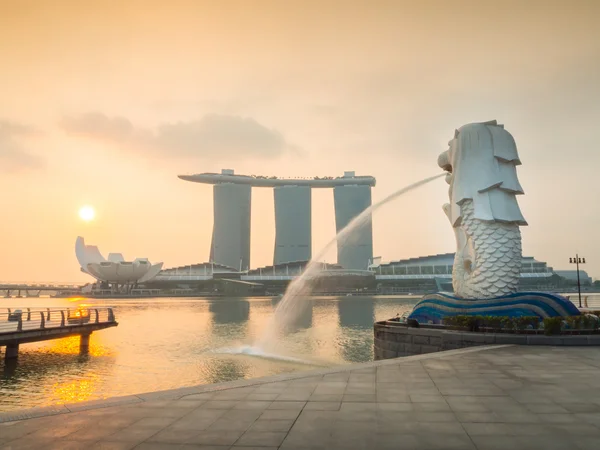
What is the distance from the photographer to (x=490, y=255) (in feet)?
70.7

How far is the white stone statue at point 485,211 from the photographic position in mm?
21438

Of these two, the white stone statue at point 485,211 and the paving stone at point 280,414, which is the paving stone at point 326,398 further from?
the white stone statue at point 485,211

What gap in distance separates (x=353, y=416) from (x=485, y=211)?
55.7 feet

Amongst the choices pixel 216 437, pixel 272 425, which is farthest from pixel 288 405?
pixel 216 437

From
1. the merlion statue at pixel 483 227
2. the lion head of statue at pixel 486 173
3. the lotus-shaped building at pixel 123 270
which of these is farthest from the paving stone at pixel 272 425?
the lotus-shaped building at pixel 123 270

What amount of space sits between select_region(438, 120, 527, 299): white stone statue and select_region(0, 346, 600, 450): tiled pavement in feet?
36.3

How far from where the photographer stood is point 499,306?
19641 mm

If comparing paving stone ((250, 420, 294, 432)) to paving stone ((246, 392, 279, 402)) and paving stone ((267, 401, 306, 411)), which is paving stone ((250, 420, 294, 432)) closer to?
paving stone ((267, 401, 306, 411))

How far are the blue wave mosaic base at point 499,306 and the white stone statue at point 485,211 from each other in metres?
1.25

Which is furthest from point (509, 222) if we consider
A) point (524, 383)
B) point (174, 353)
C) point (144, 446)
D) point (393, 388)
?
point (144, 446)

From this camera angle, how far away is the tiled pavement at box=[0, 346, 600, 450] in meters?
6.13

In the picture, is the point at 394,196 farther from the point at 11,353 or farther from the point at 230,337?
the point at 11,353

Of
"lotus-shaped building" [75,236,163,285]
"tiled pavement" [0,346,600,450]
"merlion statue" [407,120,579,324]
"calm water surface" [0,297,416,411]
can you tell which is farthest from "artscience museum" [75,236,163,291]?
"tiled pavement" [0,346,600,450]

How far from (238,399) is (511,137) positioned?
2023 cm
